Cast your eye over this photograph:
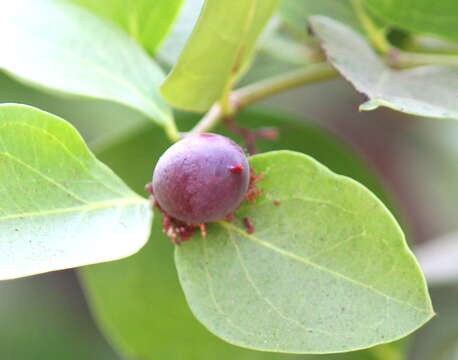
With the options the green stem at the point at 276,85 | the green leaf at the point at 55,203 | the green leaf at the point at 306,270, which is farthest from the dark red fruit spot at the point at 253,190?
the green stem at the point at 276,85

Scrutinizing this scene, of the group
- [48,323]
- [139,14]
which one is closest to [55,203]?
[139,14]

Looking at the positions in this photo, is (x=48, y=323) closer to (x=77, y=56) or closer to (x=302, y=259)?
(x=77, y=56)

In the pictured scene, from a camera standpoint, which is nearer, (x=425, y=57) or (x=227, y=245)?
(x=227, y=245)

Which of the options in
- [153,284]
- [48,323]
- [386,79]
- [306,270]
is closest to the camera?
[306,270]

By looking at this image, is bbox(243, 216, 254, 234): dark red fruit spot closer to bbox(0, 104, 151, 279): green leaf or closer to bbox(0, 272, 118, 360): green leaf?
bbox(0, 104, 151, 279): green leaf

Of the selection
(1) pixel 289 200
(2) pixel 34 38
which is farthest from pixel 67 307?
(1) pixel 289 200

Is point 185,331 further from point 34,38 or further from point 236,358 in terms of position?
point 34,38
